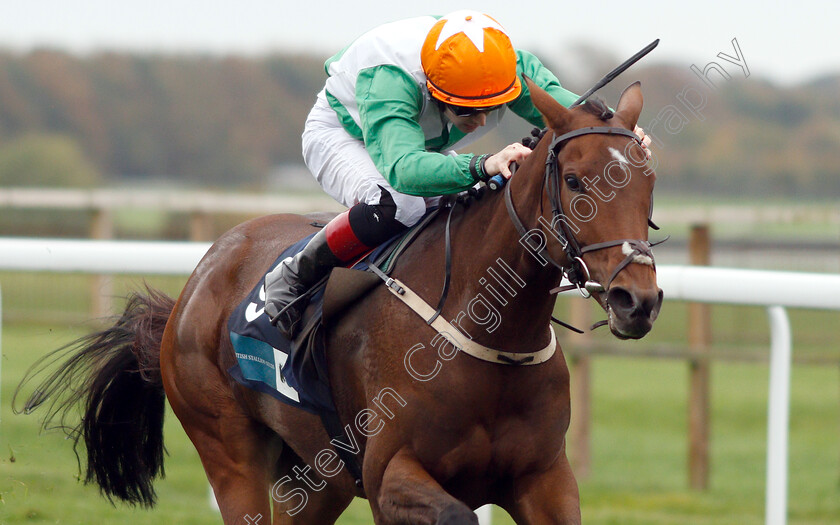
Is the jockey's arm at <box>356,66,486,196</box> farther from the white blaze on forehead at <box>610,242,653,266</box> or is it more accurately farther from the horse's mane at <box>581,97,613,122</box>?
the white blaze on forehead at <box>610,242,653,266</box>

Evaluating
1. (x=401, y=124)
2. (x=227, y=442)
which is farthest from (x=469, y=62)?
(x=227, y=442)

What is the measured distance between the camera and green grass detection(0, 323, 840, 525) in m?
4.90

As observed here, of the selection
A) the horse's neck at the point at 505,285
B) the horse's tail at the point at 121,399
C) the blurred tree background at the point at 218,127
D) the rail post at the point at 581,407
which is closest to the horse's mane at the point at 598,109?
the horse's neck at the point at 505,285

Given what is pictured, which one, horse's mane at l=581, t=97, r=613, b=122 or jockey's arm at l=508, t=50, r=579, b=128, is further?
jockey's arm at l=508, t=50, r=579, b=128

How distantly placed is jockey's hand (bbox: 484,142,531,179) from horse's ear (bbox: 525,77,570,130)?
6.7 inches

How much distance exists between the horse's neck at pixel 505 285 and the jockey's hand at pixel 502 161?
2.1 inches

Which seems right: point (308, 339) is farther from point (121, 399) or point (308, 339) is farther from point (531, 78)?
point (121, 399)

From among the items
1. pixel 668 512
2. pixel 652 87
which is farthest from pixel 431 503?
pixel 652 87

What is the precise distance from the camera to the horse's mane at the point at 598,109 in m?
2.41

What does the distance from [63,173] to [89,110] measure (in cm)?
392

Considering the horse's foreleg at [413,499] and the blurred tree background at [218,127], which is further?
the blurred tree background at [218,127]

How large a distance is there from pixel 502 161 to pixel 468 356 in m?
0.49

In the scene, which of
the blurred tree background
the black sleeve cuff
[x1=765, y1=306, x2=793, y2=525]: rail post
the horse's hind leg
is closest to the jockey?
the black sleeve cuff

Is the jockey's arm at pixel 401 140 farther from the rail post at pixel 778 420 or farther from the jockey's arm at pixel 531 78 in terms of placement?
the rail post at pixel 778 420
